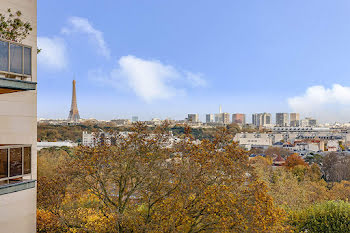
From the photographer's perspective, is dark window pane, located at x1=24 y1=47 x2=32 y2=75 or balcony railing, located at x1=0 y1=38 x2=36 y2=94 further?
dark window pane, located at x1=24 y1=47 x2=32 y2=75

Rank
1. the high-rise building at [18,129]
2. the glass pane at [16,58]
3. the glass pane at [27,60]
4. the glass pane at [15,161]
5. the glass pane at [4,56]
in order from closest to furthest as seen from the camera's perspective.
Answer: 1. the glass pane at [4,56]
2. the glass pane at [16,58]
3. the high-rise building at [18,129]
4. the glass pane at [27,60]
5. the glass pane at [15,161]

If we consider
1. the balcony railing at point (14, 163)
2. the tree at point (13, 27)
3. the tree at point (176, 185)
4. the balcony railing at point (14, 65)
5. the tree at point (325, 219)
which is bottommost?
the tree at point (325, 219)

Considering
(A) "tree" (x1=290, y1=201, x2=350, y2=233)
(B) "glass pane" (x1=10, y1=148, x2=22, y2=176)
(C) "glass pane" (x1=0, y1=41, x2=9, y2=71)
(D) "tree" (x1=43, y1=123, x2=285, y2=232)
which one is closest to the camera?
(C) "glass pane" (x1=0, y1=41, x2=9, y2=71)

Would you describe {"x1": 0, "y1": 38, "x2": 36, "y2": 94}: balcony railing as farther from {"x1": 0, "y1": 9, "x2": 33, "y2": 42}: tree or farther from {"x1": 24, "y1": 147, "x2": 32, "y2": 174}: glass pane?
{"x1": 24, "y1": 147, "x2": 32, "y2": 174}: glass pane

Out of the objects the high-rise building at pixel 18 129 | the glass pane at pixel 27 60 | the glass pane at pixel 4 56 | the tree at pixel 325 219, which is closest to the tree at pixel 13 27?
the high-rise building at pixel 18 129

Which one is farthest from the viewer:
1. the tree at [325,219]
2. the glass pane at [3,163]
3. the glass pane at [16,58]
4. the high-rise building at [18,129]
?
the tree at [325,219]

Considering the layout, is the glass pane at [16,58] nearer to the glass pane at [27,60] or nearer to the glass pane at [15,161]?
the glass pane at [27,60]

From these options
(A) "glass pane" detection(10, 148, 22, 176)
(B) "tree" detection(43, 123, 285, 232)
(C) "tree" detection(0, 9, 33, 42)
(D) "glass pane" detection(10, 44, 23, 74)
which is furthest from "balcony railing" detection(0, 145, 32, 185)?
(B) "tree" detection(43, 123, 285, 232)

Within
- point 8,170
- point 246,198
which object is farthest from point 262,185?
point 8,170

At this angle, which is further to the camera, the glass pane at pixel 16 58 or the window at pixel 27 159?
the window at pixel 27 159

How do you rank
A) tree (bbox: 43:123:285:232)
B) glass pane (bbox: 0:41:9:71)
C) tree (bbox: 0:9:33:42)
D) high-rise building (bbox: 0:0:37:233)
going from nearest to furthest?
glass pane (bbox: 0:41:9:71) < high-rise building (bbox: 0:0:37:233) < tree (bbox: 0:9:33:42) < tree (bbox: 43:123:285:232)
